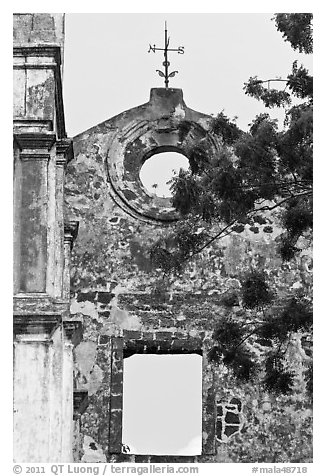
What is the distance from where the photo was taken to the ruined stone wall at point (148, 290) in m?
14.6

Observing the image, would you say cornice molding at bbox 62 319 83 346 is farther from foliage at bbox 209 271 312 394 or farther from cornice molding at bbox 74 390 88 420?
cornice molding at bbox 74 390 88 420

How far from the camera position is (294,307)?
11859 mm

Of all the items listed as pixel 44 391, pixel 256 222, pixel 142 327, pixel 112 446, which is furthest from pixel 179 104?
pixel 44 391

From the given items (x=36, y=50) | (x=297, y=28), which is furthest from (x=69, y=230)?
(x=297, y=28)

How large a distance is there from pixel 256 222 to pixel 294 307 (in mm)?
3651

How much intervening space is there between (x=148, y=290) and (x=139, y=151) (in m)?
1.54

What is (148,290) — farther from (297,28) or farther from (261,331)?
(297,28)

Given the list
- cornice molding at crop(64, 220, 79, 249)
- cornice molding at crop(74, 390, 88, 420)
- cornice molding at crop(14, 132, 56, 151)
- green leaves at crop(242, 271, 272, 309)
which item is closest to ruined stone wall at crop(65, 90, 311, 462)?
cornice molding at crop(74, 390, 88, 420)

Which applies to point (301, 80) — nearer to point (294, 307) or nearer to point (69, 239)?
point (294, 307)

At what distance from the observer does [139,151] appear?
1559 cm

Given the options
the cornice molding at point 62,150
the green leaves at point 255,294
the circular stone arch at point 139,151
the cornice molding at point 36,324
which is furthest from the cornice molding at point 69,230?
the cornice molding at point 36,324

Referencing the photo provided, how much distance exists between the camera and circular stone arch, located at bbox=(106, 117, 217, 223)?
1544cm

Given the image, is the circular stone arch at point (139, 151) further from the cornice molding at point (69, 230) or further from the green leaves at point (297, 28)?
the green leaves at point (297, 28)

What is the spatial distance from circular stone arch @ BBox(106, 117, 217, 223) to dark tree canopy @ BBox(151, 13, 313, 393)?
A: 2.79 meters
